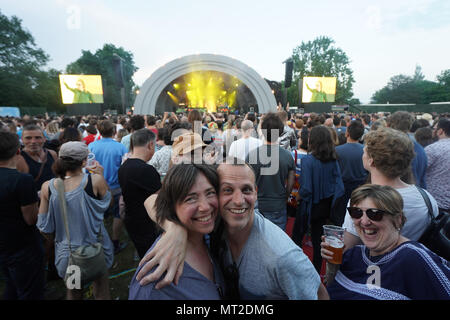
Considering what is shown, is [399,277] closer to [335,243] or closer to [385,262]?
[385,262]

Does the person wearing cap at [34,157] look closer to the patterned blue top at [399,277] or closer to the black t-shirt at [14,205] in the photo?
the black t-shirt at [14,205]

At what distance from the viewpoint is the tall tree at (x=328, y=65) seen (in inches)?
2019

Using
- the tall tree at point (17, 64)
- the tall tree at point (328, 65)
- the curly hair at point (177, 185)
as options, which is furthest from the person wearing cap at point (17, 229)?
the tall tree at point (328, 65)

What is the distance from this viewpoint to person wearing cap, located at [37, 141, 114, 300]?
78.0 inches

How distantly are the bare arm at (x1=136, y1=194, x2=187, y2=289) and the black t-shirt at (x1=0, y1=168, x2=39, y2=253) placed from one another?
1678 mm

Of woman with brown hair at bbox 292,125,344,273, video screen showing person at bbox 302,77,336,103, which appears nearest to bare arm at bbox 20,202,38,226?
woman with brown hair at bbox 292,125,344,273

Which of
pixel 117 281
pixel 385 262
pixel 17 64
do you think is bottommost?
A: pixel 117 281

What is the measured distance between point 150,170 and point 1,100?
38.4 m

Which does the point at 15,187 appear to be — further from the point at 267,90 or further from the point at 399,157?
the point at 267,90

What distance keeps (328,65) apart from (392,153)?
59095 mm

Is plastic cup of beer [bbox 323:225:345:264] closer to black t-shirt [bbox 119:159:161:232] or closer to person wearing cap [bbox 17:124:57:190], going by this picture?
black t-shirt [bbox 119:159:161:232]

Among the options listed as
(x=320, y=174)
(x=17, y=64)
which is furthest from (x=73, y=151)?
(x=17, y=64)

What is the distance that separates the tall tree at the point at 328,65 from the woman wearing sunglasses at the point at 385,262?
5716cm

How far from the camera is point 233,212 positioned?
1190 mm
